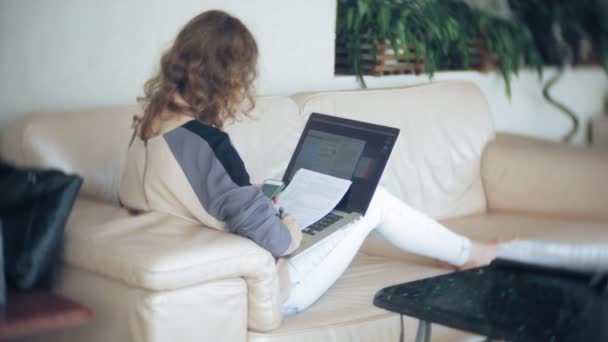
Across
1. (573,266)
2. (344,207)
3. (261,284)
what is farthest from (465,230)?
(261,284)

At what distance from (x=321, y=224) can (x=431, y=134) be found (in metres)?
0.92

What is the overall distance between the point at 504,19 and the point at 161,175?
2.43m

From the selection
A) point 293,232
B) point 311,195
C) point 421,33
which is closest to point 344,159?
point 311,195

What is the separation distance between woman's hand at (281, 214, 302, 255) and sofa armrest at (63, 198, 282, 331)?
84mm

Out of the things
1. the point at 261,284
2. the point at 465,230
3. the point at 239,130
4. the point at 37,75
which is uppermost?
the point at 37,75

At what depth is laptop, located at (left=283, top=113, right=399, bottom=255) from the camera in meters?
1.96

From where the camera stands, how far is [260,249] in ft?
5.49

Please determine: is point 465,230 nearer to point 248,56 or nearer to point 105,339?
point 248,56

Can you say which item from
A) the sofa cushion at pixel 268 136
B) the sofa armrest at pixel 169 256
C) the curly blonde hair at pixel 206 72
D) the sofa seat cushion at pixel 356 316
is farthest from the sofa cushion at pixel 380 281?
the curly blonde hair at pixel 206 72

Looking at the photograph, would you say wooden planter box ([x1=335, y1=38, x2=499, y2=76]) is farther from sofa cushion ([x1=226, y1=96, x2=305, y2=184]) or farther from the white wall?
sofa cushion ([x1=226, y1=96, x2=305, y2=184])

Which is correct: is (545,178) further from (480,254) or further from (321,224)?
(321,224)

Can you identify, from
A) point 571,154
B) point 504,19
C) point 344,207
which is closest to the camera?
point 344,207

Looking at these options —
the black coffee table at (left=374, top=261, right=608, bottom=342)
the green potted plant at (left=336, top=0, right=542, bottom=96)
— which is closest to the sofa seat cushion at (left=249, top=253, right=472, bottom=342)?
the black coffee table at (left=374, top=261, right=608, bottom=342)

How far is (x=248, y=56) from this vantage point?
177cm
